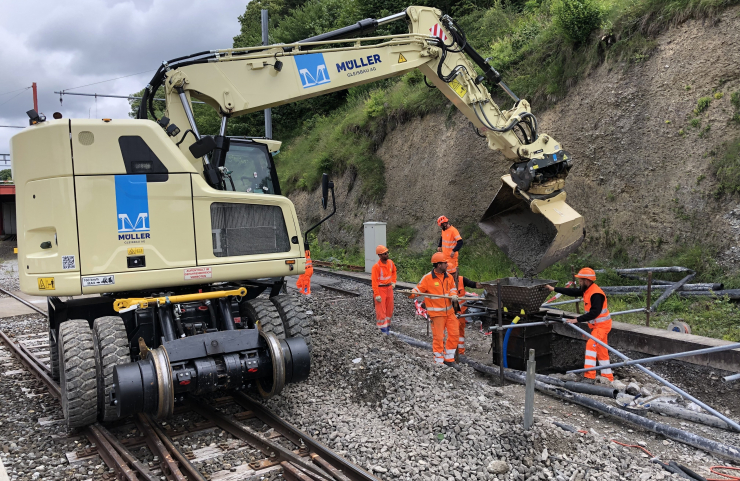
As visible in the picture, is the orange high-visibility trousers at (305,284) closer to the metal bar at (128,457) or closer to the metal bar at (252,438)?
the metal bar at (252,438)

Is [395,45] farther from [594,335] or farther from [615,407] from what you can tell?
[615,407]

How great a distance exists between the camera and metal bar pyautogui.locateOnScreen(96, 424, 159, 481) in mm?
4562

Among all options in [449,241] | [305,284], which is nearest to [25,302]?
Result: [305,284]

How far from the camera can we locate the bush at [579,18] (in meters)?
13.2

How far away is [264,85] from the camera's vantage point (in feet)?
22.1

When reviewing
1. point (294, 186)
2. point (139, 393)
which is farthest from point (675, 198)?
point (294, 186)

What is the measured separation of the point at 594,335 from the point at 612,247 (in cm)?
532

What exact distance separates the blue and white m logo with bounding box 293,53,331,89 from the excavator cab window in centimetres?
109

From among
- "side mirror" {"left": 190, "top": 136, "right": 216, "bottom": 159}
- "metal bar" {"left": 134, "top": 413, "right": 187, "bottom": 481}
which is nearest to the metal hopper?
"side mirror" {"left": 190, "top": 136, "right": 216, "bottom": 159}

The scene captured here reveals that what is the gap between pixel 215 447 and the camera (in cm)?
521

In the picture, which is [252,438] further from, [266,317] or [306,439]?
[266,317]

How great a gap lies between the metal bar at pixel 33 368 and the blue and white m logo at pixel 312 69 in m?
5.13

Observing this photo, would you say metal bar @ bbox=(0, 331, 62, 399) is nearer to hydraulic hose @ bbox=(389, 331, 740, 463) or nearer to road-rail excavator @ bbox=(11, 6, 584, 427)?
road-rail excavator @ bbox=(11, 6, 584, 427)

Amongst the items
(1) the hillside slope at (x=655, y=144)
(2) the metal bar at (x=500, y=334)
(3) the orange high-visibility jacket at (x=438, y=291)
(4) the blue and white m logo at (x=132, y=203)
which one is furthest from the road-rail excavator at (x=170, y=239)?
(1) the hillside slope at (x=655, y=144)
